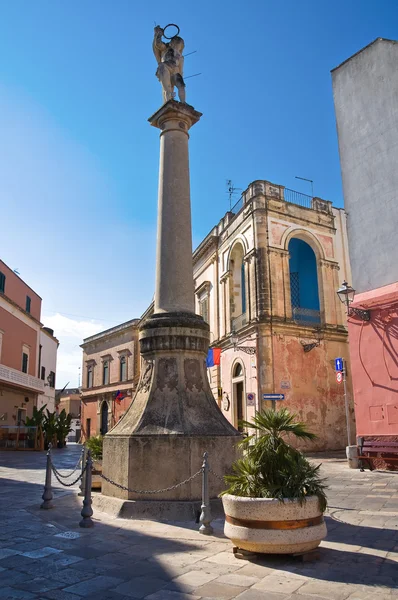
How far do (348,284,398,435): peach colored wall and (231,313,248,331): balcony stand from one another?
875 centimetres

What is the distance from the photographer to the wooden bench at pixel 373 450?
11.6m

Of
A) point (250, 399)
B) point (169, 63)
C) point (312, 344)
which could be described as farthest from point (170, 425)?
point (312, 344)

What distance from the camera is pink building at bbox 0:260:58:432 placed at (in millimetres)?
26422

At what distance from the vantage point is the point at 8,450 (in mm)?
23266

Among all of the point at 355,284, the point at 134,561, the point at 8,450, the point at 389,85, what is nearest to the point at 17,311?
the point at 8,450

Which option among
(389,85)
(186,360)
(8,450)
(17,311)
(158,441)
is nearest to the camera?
(158,441)

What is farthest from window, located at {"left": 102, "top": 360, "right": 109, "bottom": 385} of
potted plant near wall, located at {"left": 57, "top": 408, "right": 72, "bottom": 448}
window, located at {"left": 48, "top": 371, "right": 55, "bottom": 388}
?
potted plant near wall, located at {"left": 57, "top": 408, "right": 72, "bottom": 448}

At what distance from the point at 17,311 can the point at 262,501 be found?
1059 inches

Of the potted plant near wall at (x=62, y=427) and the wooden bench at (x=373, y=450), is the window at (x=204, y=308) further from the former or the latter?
the wooden bench at (x=373, y=450)

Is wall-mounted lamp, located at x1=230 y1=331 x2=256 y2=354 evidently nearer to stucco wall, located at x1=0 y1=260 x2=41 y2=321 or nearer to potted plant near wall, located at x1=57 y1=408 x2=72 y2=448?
potted plant near wall, located at x1=57 y1=408 x2=72 y2=448

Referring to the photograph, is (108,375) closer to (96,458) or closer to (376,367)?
(376,367)

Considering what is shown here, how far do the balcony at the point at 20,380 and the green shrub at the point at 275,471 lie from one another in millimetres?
22735

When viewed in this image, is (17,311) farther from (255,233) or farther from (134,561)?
(134,561)

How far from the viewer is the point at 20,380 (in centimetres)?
2767
